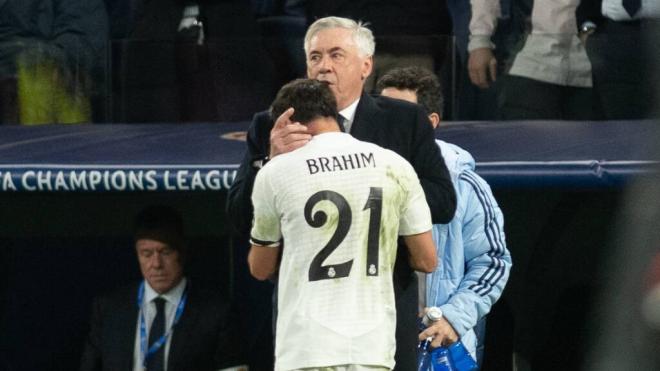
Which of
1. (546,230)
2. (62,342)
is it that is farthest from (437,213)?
(62,342)

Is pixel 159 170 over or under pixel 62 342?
over

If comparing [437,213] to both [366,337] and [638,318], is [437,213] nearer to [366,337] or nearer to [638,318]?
[366,337]

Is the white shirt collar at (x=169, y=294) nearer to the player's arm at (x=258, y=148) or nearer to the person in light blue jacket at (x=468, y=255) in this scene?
the person in light blue jacket at (x=468, y=255)

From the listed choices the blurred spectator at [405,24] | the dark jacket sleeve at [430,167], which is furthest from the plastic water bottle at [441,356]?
the blurred spectator at [405,24]

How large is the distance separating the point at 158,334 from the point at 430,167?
2431mm

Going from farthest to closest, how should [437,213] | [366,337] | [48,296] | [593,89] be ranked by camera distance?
[48,296], [593,89], [437,213], [366,337]

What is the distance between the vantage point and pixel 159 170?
596 cm

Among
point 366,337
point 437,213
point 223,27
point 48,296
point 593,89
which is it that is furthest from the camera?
point 48,296

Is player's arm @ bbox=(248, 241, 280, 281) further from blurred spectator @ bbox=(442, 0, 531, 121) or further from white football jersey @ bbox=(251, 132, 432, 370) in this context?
blurred spectator @ bbox=(442, 0, 531, 121)

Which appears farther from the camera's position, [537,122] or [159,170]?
[537,122]

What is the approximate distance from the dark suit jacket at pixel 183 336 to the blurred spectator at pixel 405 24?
1.33 meters

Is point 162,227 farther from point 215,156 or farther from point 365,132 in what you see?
point 365,132

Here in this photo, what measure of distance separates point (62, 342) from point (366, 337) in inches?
156

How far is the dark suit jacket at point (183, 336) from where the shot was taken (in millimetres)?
6551
